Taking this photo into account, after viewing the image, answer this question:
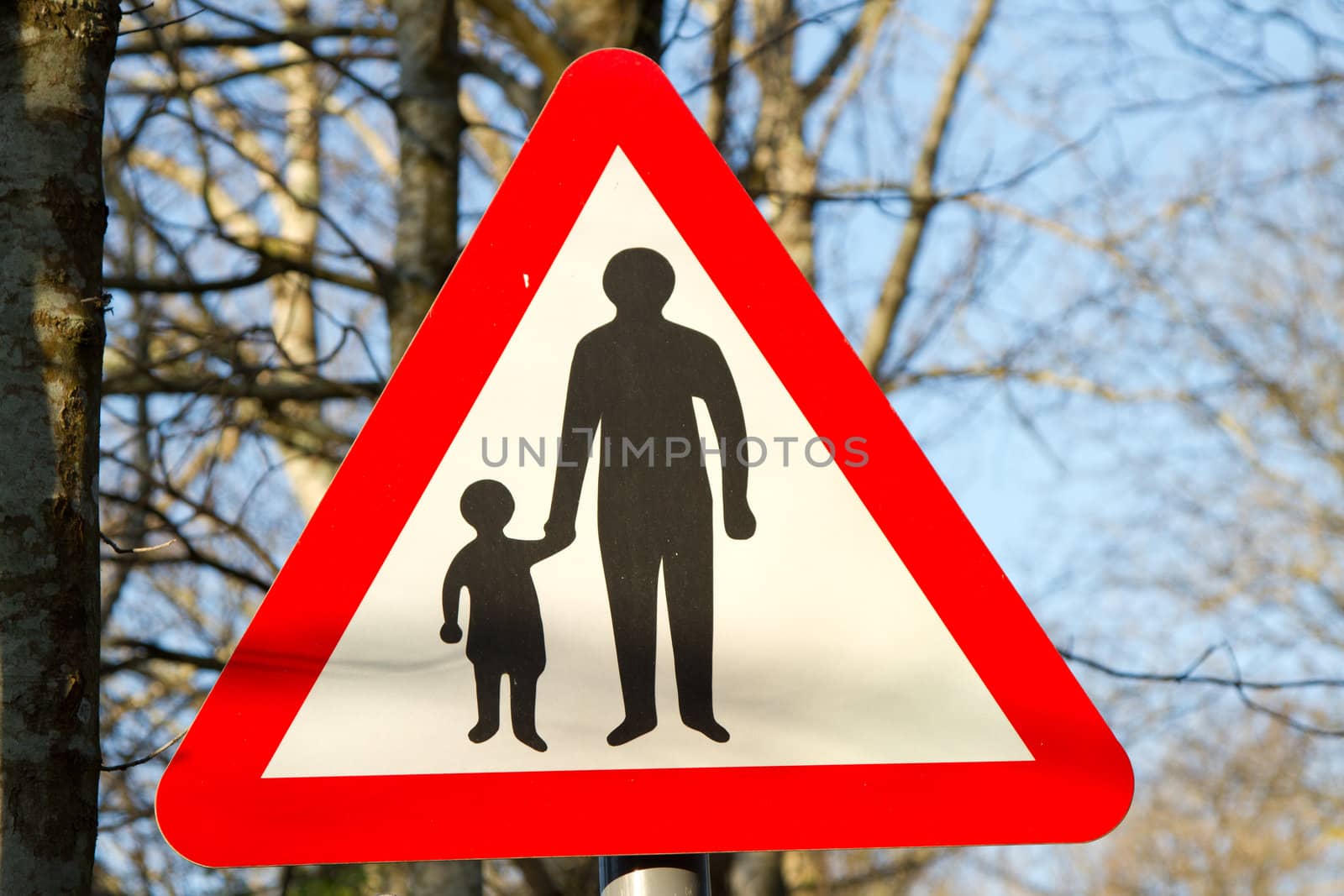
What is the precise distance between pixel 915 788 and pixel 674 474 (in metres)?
0.40

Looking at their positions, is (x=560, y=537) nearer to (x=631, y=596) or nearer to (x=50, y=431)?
(x=631, y=596)

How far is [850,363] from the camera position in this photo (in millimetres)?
1562

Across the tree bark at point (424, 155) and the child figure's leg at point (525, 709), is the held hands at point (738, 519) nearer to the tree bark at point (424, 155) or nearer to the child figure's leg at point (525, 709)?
the child figure's leg at point (525, 709)

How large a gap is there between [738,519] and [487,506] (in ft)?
0.86

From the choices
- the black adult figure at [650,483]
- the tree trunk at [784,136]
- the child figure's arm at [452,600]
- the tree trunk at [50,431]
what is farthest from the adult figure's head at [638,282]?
the tree trunk at [784,136]

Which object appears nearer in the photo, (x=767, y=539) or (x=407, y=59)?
(x=767, y=539)

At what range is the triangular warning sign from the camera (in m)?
1.42

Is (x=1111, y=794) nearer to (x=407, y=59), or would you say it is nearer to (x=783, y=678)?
(x=783, y=678)

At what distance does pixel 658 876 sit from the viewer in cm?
142

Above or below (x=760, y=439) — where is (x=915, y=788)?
below

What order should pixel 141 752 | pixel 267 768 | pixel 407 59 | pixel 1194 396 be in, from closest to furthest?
pixel 267 768, pixel 407 59, pixel 141 752, pixel 1194 396

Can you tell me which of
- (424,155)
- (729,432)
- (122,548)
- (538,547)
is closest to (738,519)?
(729,432)

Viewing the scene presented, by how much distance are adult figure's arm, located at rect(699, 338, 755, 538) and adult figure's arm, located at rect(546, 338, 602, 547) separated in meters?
0.12

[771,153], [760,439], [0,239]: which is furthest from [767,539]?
[771,153]
